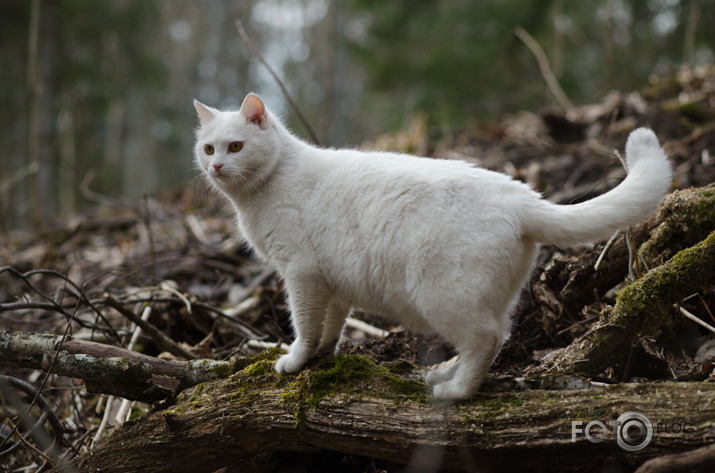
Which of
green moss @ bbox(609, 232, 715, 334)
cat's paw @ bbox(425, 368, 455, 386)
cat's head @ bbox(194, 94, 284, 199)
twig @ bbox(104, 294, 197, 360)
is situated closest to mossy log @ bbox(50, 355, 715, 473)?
cat's paw @ bbox(425, 368, 455, 386)

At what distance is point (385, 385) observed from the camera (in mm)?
2236

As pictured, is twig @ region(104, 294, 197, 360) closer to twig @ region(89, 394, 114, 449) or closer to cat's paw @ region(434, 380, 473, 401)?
twig @ region(89, 394, 114, 449)

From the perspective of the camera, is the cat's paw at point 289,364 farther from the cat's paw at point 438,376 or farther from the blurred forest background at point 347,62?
the blurred forest background at point 347,62

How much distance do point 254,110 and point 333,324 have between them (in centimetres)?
135

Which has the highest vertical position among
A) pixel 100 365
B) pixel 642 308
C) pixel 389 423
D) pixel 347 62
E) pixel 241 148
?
pixel 347 62

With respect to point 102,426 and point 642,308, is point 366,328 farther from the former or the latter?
point 642,308

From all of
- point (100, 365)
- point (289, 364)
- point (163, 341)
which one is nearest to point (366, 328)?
point (289, 364)

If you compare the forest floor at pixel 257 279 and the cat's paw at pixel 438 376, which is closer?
the cat's paw at pixel 438 376

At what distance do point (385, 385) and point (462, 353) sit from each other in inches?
14.1

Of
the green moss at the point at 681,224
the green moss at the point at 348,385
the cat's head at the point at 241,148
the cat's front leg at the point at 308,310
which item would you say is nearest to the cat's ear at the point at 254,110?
the cat's head at the point at 241,148

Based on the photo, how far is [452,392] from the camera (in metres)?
2.12

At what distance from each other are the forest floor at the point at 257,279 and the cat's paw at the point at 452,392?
A: 0.44m

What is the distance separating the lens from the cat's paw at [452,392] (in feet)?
6.94

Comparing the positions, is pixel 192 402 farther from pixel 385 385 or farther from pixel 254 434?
pixel 385 385
